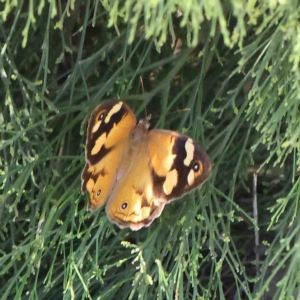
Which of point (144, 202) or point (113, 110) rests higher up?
point (113, 110)

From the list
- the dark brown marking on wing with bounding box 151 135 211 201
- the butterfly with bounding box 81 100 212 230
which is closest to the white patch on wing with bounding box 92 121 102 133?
the butterfly with bounding box 81 100 212 230

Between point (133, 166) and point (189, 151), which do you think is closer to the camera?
point (189, 151)

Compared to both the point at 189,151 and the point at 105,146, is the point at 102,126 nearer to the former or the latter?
the point at 105,146

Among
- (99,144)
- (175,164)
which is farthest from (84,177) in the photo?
(175,164)

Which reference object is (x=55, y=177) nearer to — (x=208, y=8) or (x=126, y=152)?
(x=126, y=152)

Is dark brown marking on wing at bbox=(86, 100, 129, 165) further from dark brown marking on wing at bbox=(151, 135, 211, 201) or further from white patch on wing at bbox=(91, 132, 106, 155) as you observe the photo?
dark brown marking on wing at bbox=(151, 135, 211, 201)

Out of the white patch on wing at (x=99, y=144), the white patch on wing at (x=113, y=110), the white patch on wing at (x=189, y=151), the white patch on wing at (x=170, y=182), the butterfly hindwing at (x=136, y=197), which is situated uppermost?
the white patch on wing at (x=113, y=110)

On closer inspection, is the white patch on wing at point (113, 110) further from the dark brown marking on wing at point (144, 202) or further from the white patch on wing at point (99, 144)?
the dark brown marking on wing at point (144, 202)

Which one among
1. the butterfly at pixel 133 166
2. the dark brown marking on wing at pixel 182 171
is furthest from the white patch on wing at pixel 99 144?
the dark brown marking on wing at pixel 182 171
